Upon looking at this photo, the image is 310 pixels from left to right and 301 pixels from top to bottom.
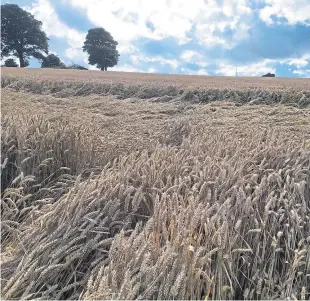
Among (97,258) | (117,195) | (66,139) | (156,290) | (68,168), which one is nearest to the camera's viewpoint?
(156,290)

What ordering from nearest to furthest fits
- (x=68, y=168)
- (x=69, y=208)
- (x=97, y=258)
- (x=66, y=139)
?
(x=97, y=258)
(x=69, y=208)
(x=68, y=168)
(x=66, y=139)

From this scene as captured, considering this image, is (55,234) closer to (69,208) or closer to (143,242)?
(69,208)

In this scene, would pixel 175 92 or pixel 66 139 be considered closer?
pixel 66 139

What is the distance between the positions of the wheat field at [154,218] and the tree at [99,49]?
4283 cm

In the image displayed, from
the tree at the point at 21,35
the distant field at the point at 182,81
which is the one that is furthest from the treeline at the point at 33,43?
the distant field at the point at 182,81

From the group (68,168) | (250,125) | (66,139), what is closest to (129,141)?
(66,139)

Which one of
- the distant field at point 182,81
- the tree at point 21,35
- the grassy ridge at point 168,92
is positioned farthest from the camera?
the tree at point 21,35

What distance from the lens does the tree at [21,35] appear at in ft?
138

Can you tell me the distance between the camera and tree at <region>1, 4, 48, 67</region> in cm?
4209

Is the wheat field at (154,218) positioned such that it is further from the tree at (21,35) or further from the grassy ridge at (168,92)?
the tree at (21,35)

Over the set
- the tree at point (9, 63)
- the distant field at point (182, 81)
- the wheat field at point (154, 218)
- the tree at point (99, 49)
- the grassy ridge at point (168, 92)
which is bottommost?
the wheat field at point (154, 218)

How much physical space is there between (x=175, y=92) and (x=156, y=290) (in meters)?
8.75

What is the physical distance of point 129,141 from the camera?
4676 millimetres

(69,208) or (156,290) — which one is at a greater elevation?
(69,208)
